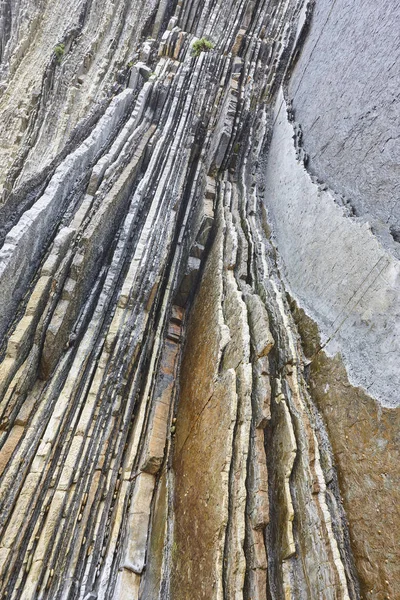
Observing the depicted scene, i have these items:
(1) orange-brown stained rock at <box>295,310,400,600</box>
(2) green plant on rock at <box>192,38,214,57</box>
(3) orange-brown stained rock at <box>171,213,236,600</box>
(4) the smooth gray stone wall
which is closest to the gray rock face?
(4) the smooth gray stone wall

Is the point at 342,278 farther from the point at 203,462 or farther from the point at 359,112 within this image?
the point at 203,462

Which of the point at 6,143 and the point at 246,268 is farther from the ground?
the point at 246,268

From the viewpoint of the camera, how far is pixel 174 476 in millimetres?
4781

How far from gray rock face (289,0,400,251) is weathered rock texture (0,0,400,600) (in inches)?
4.2

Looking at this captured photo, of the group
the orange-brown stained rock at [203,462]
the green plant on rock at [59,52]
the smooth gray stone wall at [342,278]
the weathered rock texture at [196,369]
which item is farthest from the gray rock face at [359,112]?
the green plant on rock at [59,52]

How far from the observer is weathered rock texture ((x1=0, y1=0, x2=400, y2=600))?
3.43 metres

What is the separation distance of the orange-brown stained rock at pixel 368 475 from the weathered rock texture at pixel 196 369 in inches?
0.6

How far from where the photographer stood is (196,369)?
211 inches

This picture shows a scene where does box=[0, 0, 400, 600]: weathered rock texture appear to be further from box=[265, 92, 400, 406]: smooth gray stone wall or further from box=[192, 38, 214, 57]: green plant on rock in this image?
box=[192, 38, 214, 57]: green plant on rock

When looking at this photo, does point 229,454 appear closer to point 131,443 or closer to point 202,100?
point 131,443

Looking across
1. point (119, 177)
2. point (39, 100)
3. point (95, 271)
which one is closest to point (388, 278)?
point (95, 271)

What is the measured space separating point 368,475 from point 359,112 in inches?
182

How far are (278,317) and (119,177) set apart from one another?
12.6 feet

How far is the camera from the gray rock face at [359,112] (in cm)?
434
